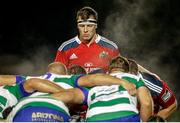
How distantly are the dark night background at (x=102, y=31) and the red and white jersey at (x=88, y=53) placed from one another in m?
2.76

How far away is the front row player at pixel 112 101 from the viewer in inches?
127

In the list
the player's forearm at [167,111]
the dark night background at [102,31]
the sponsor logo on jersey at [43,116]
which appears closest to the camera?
the sponsor logo on jersey at [43,116]

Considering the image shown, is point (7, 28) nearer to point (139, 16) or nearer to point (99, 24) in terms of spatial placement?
point (99, 24)

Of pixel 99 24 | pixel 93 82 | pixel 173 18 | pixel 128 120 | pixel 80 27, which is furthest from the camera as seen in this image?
pixel 173 18

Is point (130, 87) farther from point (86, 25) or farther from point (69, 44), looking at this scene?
point (69, 44)

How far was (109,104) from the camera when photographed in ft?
10.7

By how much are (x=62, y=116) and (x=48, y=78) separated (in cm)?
56

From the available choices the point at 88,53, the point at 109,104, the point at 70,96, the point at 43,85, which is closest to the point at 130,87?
the point at 109,104

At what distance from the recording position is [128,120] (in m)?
3.21

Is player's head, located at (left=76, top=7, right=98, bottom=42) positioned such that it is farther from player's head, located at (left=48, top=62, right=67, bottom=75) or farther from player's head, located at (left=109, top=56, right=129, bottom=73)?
player's head, located at (left=109, top=56, right=129, bottom=73)

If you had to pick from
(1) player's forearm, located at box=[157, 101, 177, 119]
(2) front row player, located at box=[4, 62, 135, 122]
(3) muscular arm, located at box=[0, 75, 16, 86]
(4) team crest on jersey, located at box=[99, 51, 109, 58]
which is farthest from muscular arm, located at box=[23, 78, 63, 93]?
(4) team crest on jersey, located at box=[99, 51, 109, 58]

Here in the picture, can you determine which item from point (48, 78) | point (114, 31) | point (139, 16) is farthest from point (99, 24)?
point (48, 78)

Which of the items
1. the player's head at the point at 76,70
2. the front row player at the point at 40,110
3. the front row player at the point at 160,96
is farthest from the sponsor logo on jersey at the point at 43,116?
the front row player at the point at 160,96

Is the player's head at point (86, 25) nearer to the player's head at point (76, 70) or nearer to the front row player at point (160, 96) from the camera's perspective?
the front row player at point (160, 96)
